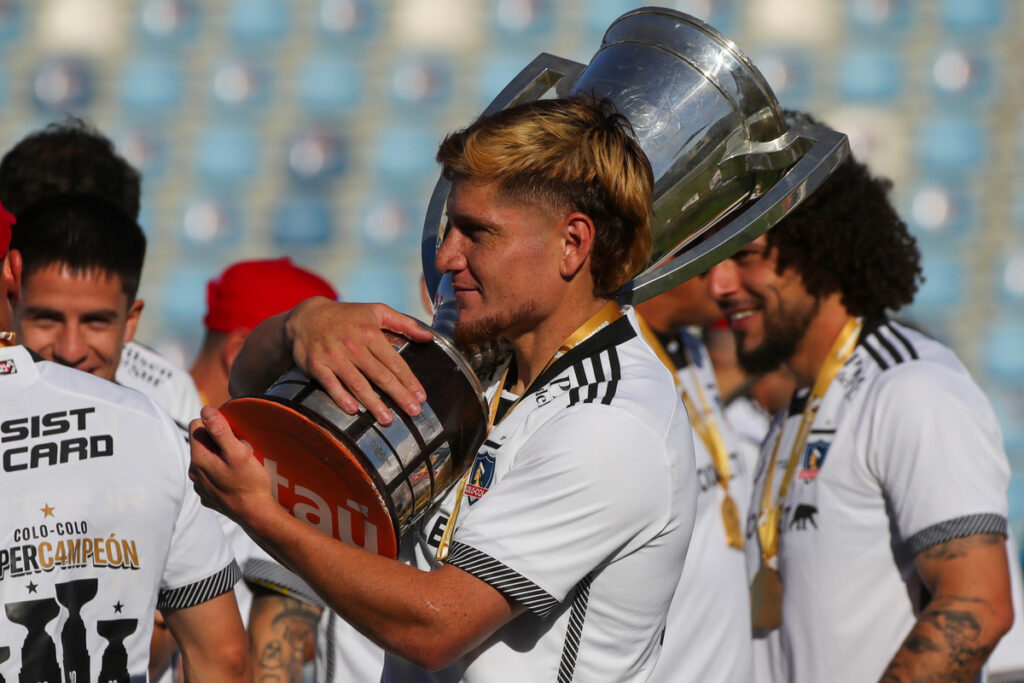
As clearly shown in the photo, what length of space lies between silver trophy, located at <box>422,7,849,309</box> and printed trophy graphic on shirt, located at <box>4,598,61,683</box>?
89 cm

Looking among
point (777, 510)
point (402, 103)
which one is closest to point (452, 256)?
point (777, 510)

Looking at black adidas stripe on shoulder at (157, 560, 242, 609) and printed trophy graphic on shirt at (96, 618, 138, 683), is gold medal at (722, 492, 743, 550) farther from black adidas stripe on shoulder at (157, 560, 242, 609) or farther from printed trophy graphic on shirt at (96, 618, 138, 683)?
printed trophy graphic on shirt at (96, 618, 138, 683)

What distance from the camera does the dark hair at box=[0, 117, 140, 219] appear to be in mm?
3656

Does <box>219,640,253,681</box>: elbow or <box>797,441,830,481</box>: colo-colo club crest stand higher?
<box>797,441,830,481</box>: colo-colo club crest

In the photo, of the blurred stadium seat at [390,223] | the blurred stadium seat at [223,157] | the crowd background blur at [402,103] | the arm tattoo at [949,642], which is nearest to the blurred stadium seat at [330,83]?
the crowd background blur at [402,103]

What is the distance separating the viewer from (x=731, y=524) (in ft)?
11.8

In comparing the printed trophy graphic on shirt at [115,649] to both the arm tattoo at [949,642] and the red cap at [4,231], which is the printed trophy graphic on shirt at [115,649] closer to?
the red cap at [4,231]

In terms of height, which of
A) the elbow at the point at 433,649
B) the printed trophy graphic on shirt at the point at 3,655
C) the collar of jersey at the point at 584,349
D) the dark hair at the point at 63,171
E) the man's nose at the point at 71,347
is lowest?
the elbow at the point at 433,649

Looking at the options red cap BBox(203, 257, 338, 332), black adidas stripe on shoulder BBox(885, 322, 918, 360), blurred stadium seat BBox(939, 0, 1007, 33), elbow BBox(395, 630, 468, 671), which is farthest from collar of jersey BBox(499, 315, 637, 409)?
blurred stadium seat BBox(939, 0, 1007, 33)

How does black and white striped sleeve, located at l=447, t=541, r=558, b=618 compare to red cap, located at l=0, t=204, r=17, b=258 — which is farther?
red cap, located at l=0, t=204, r=17, b=258

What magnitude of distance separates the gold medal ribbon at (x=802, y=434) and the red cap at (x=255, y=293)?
1.68m

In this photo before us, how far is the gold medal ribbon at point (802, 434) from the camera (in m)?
3.24

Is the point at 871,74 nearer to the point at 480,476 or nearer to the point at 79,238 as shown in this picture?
the point at 79,238

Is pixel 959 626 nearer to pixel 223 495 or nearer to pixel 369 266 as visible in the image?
pixel 223 495
